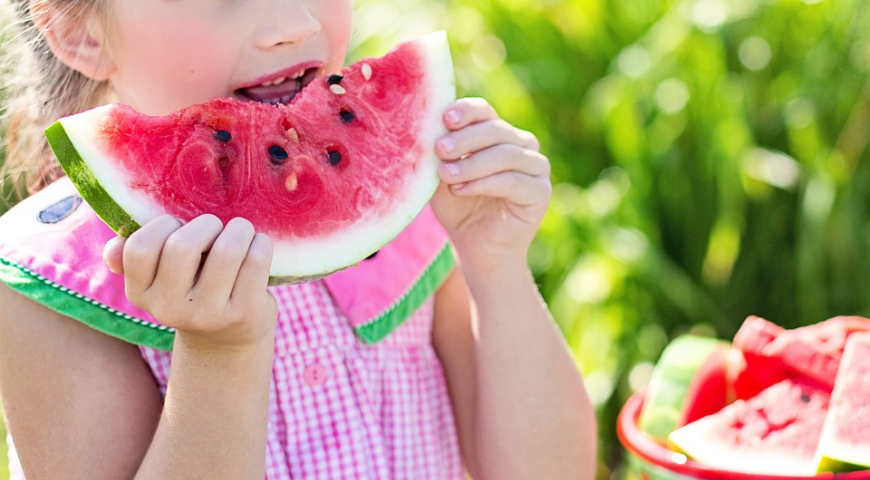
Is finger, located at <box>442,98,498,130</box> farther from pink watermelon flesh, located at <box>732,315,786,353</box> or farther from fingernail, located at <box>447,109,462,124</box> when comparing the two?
pink watermelon flesh, located at <box>732,315,786,353</box>

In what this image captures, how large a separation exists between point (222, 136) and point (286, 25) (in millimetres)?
212

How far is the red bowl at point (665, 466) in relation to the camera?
1.53 meters

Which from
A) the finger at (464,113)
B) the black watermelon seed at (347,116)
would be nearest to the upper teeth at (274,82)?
the black watermelon seed at (347,116)

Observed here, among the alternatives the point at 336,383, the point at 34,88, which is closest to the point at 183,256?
the point at 336,383

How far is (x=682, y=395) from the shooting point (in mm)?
1904

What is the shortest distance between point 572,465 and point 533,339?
275mm

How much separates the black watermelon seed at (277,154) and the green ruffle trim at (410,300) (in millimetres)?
405

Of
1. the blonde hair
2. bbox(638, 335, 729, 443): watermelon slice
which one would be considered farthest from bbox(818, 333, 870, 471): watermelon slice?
the blonde hair

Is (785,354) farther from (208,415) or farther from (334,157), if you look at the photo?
(208,415)

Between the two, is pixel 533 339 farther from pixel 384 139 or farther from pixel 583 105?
pixel 583 105

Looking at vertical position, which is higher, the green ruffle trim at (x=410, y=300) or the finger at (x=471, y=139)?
the finger at (x=471, y=139)

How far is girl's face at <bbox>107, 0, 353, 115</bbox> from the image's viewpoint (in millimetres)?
1510

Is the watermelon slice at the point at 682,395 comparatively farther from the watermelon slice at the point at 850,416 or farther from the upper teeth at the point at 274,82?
the upper teeth at the point at 274,82

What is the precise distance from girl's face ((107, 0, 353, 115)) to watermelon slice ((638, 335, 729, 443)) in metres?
0.94
